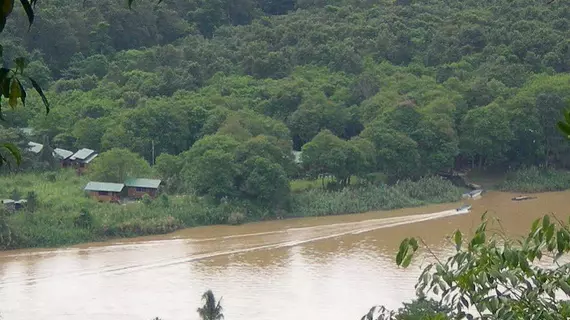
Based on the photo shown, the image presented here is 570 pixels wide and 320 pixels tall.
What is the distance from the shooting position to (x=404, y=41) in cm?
1908

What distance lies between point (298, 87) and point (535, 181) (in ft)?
13.0

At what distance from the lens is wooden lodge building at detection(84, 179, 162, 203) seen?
12422 millimetres

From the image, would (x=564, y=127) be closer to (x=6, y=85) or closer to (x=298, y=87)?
(x=6, y=85)

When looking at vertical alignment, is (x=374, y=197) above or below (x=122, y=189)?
below

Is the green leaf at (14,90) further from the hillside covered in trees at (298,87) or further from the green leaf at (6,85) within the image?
the hillside covered in trees at (298,87)

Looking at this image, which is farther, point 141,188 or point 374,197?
point 374,197

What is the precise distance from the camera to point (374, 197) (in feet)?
43.7

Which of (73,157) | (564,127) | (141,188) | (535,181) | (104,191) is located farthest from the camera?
(535,181)

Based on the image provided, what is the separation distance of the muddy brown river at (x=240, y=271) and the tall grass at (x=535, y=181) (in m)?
1.60

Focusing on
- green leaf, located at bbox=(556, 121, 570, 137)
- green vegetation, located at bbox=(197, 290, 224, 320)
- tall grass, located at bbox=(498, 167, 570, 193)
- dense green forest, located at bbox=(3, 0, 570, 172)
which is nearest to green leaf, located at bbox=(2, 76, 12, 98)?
green leaf, located at bbox=(556, 121, 570, 137)

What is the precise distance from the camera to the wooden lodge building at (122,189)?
12.4m

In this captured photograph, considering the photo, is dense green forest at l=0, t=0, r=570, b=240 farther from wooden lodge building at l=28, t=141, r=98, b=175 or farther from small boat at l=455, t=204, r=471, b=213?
small boat at l=455, t=204, r=471, b=213

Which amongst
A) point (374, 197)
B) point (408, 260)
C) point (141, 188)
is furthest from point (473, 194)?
point (408, 260)

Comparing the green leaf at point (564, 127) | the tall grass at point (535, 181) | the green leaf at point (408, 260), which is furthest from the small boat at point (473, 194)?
the green leaf at point (564, 127)
